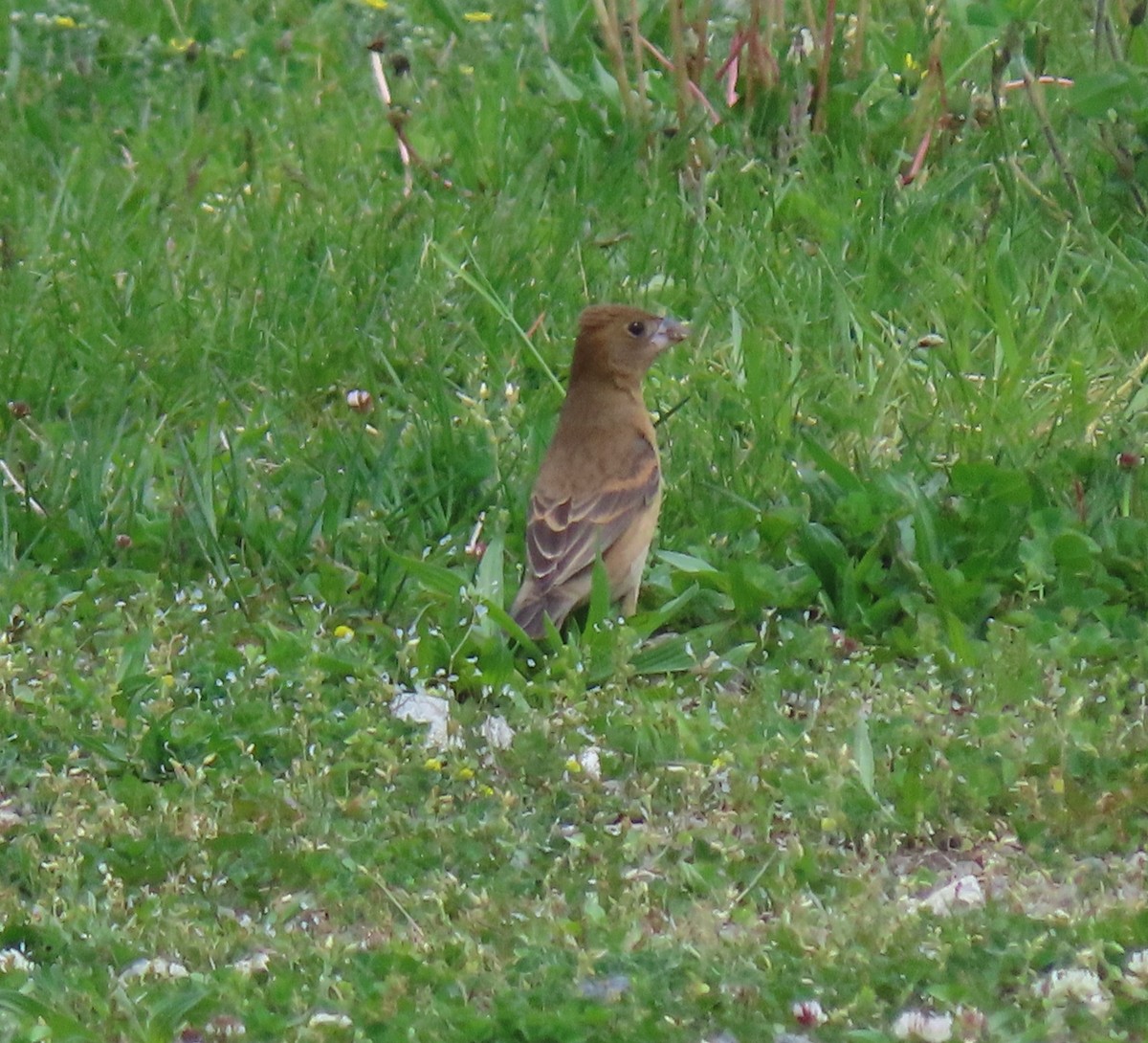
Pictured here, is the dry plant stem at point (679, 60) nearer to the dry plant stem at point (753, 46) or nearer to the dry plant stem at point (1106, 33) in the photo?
the dry plant stem at point (753, 46)

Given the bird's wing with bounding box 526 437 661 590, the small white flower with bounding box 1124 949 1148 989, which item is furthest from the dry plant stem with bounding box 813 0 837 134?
the small white flower with bounding box 1124 949 1148 989

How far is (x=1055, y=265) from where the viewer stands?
7.53 m

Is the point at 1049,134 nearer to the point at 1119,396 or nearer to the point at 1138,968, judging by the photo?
the point at 1119,396

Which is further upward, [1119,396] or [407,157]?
[407,157]

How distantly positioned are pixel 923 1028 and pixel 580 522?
2.21m

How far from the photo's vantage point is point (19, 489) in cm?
650

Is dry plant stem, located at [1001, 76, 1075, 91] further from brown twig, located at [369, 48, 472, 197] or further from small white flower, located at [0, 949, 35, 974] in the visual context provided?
small white flower, located at [0, 949, 35, 974]

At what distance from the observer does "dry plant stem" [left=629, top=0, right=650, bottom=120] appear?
8.21m

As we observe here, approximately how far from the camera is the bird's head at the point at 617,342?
6570 millimetres

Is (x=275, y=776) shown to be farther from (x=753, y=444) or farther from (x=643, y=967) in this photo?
(x=753, y=444)

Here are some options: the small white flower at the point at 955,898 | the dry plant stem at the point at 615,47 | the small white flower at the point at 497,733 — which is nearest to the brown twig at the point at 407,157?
the dry plant stem at the point at 615,47

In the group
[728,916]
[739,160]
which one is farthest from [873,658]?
[739,160]

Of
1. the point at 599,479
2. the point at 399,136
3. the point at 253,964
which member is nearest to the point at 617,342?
the point at 599,479

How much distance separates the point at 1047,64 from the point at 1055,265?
1.92 m
